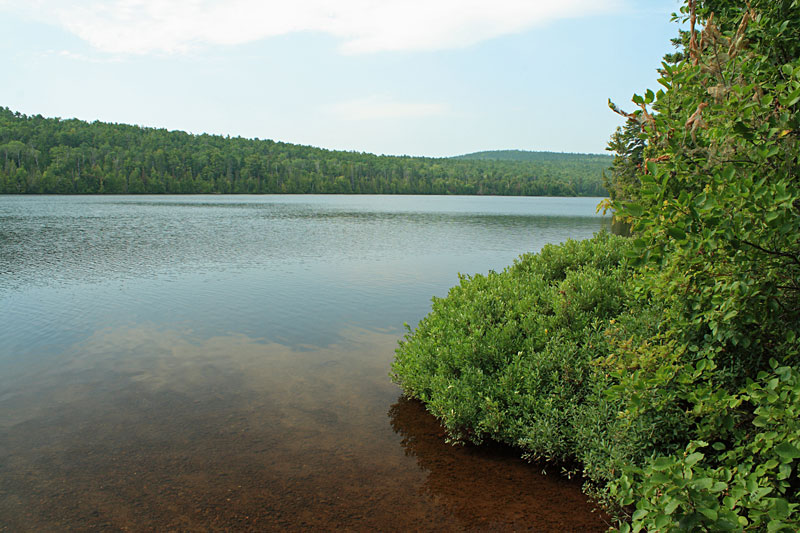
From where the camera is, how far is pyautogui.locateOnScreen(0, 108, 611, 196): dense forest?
128875 millimetres

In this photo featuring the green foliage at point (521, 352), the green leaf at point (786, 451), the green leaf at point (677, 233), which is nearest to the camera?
the green leaf at point (786, 451)

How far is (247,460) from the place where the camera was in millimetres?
7242

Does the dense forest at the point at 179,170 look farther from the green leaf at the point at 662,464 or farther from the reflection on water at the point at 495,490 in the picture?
the green leaf at the point at 662,464

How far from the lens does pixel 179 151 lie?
16000cm

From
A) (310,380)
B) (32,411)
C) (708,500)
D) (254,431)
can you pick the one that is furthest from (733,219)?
(32,411)

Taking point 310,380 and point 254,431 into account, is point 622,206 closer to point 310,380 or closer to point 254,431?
point 254,431

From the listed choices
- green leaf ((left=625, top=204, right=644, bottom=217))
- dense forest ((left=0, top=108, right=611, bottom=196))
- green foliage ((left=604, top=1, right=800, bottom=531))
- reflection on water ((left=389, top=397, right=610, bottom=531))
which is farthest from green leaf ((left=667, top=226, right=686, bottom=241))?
dense forest ((left=0, top=108, right=611, bottom=196))

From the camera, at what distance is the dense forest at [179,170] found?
423ft

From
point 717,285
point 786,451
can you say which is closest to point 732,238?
point 717,285

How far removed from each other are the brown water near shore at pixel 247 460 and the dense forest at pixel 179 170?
134220 millimetres

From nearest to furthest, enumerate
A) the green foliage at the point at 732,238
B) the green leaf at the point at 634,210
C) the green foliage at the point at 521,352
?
the green foliage at the point at 732,238
the green leaf at the point at 634,210
the green foliage at the point at 521,352

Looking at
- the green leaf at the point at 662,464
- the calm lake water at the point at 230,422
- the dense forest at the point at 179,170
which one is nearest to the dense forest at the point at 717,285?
the green leaf at the point at 662,464

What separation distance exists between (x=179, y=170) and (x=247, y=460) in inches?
6246

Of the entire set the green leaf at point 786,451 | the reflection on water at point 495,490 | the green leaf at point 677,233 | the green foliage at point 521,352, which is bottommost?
the reflection on water at point 495,490
